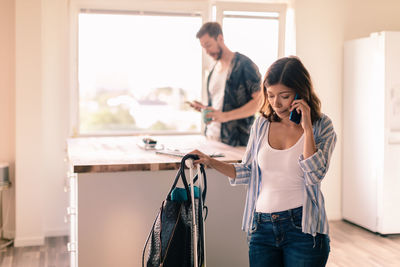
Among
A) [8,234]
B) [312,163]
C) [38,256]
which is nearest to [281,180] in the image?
[312,163]

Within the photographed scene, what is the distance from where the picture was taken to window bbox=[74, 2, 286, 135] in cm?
461

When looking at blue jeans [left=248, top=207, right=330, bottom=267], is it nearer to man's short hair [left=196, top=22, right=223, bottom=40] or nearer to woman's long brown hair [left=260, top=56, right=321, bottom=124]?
woman's long brown hair [left=260, top=56, right=321, bottom=124]

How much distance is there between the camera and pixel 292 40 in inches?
193

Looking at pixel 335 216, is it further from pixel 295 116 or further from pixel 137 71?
pixel 295 116

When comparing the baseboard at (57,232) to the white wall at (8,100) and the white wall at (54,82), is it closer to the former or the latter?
the white wall at (54,82)

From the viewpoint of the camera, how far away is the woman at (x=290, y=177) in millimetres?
1685

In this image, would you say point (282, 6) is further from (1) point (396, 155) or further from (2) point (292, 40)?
(1) point (396, 155)

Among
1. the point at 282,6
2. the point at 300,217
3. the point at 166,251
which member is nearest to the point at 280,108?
the point at 300,217

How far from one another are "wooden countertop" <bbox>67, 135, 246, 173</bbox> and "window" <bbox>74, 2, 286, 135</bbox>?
1.14 metres

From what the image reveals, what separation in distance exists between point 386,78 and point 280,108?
2945mm

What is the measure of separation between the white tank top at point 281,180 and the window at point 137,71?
3.07 metres

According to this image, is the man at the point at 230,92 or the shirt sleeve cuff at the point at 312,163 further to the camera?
the man at the point at 230,92

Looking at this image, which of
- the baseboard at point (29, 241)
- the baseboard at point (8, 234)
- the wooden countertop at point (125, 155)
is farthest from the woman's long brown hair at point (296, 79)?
the baseboard at point (8, 234)

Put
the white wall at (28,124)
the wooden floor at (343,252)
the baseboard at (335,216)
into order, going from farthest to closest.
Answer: the baseboard at (335,216) → the white wall at (28,124) → the wooden floor at (343,252)
